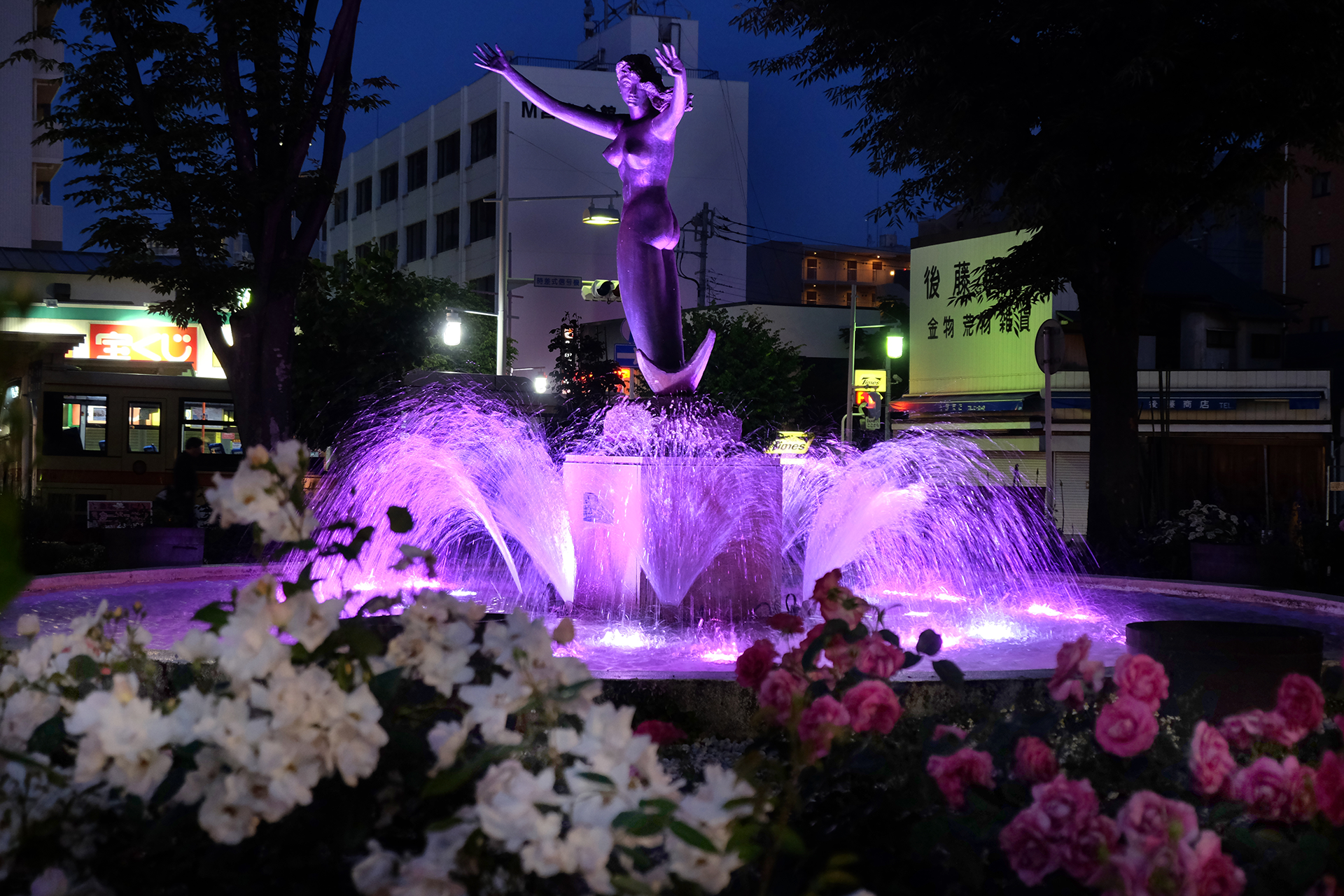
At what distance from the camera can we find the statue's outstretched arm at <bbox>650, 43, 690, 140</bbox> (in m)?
9.50

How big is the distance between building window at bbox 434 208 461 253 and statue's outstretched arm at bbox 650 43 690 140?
161ft

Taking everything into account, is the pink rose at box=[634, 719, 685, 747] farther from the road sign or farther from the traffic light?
the traffic light

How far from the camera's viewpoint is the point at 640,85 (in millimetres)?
9820

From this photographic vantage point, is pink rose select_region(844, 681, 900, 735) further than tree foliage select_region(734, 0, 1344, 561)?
No

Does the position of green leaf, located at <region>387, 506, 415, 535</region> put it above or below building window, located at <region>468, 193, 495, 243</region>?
below

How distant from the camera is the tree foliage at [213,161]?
1519 cm

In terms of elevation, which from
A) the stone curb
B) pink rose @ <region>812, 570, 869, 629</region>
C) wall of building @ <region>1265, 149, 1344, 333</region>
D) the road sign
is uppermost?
wall of building @ <region>1265, 149, 1344, 333</region>

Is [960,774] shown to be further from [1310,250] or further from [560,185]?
[560,185]

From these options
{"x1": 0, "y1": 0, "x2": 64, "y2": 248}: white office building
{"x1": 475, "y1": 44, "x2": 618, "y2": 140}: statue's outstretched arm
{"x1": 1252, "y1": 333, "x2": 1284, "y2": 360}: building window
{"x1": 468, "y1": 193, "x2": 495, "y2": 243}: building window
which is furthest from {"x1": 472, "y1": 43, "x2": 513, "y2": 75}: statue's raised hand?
{"x1": 468, "y1": 193, "x2": 495, "y2": 243}: building window

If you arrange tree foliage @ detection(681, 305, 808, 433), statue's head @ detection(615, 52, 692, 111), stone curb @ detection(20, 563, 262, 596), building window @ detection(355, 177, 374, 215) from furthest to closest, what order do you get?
1. building window @ detection(355, 177, 374, 215)
2. tree foliage @ detection(681, 305, 808, 433)
3. stone curb @ detection(20, 563, 262, 596)
4. statue's head @ detection(615, 52, 692, 111)

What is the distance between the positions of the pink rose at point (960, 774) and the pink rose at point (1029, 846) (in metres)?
0.25

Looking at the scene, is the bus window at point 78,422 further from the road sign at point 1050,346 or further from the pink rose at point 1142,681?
the pink rose at point 1142,681

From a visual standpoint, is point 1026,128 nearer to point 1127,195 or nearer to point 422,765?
point 1127,195

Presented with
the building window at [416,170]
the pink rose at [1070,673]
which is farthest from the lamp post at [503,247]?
the building window at [416,170]
